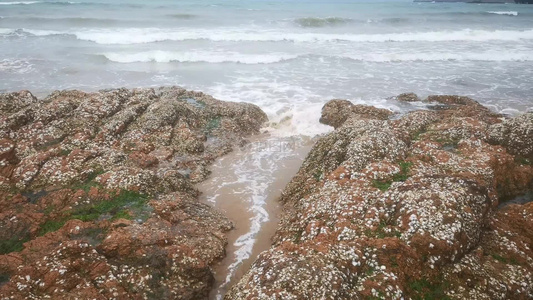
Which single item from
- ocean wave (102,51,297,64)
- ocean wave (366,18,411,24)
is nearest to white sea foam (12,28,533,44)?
ocean wave (102,51,297,64)

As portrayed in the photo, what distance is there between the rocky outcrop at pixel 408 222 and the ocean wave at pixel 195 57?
30405mm

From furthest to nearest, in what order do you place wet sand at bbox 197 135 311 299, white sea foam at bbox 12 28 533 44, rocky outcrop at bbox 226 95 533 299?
white sea foam at bbox 12 28 533 44
wet sand at bbox 197 135 311 299
rocky outcrop at bbox 226 95 533 299

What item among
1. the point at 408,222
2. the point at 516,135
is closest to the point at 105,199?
the point at 408,222

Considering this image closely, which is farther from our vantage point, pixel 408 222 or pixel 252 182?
pixel 252 182

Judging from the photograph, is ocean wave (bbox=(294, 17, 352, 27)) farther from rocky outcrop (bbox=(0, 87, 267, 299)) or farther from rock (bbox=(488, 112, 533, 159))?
rock (bbox=(488, 112, 533, 159))

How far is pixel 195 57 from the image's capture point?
142 ft

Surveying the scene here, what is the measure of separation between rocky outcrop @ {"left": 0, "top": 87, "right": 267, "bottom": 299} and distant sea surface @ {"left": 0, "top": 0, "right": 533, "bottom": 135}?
8532 millimetres

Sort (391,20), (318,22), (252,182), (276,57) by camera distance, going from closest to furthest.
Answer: (252,182) → (276,57) → (318,22) → (391,20)

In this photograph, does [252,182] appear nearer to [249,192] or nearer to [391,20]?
[249,192]

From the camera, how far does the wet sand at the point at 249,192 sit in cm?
1116

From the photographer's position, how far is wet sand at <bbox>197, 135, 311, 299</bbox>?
11.2m

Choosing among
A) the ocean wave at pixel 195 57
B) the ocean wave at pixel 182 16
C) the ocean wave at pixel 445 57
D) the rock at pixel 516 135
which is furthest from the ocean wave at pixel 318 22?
the rock at pixel 516 135

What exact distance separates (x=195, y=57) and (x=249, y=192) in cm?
3229

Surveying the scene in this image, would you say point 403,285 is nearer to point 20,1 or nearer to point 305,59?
point 305,59
